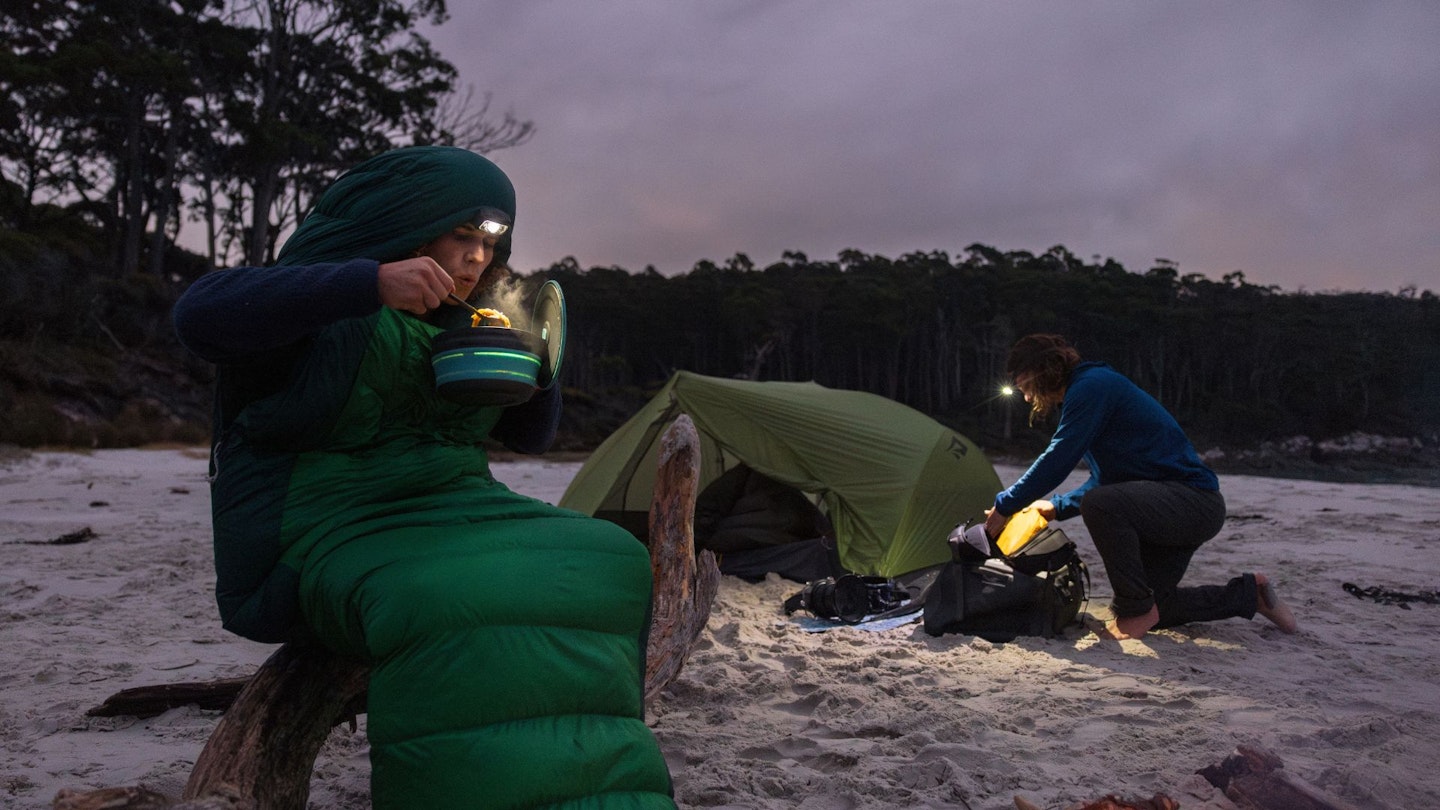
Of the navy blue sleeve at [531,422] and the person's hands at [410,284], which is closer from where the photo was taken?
the person's hands at [410,284]

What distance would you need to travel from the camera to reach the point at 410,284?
1452mm

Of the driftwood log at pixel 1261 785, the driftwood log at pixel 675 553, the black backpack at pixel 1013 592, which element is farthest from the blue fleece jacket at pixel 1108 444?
the driftwood log at pixel 1261 785

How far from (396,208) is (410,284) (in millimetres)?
301

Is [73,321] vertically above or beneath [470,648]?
above

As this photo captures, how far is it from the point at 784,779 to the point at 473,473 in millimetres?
1263

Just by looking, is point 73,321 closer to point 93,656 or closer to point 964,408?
point 93,656

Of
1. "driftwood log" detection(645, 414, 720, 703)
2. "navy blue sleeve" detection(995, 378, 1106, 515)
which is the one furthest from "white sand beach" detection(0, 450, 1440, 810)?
"navy blue sleeve" detection(995, 378, 1106, 515)

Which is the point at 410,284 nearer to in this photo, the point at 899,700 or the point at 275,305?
the point at 275,305

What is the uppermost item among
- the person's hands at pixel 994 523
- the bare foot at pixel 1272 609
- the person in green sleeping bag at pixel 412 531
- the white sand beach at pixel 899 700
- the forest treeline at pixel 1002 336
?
the forest treeline at pixel 1002 336

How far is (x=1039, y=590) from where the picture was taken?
13.0ft

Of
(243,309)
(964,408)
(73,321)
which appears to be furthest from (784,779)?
(964,408)

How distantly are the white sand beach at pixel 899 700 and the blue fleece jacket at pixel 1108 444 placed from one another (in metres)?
0.71

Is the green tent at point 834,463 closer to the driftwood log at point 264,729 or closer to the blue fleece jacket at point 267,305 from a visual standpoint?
the driftwood log at point 264,729

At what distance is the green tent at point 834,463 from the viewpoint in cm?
551
